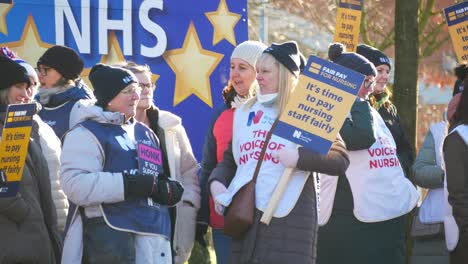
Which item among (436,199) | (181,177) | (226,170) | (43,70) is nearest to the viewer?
(226,170)

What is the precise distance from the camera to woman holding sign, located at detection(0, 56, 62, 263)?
20.3ft

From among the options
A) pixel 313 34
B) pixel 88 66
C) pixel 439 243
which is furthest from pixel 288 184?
pixel 313 34

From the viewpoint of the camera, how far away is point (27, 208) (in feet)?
20.5

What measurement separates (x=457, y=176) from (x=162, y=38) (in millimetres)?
3277

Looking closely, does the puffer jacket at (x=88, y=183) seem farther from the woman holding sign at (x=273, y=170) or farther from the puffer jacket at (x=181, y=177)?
the puffer jacket at (x=181, y=177)

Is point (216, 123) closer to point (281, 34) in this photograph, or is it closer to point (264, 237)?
point (264, 237)

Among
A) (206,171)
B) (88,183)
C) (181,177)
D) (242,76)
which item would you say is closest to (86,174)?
(88,183)

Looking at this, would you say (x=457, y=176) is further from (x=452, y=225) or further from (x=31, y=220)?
(x=31, y=220)

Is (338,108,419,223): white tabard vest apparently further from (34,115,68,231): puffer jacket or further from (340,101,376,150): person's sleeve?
(34,115,68,231): puffer jacket

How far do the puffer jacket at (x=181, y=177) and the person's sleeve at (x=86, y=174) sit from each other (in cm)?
85

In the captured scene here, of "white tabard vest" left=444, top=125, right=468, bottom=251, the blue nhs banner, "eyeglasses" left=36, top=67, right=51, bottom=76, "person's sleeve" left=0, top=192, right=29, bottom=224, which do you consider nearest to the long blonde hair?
"white tabard vest" left=444, top=125, right=468, bottom=251

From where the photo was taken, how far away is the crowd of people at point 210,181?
6.27 m

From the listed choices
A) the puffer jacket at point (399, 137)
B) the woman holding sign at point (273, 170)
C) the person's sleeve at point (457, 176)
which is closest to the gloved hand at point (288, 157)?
the woman holding sign at point (273, 170)

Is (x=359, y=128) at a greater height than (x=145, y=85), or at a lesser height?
lesser
